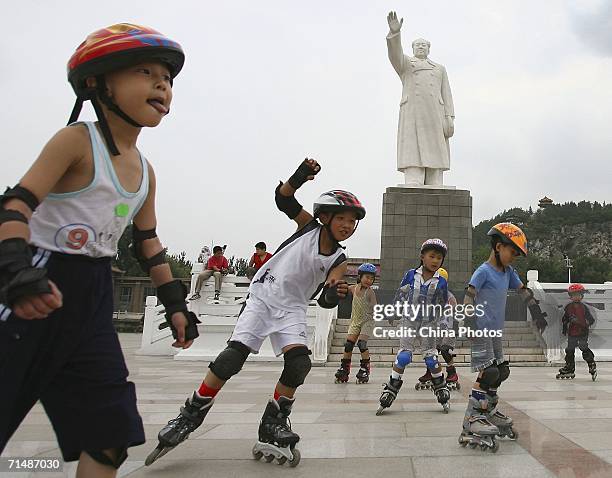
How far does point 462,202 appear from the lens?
14648 millimetres

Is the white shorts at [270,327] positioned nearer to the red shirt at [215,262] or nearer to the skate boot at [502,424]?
the skate boot at [502,424]

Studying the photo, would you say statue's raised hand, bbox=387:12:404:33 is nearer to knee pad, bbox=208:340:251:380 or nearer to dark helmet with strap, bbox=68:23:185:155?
knee pad, bbox=208:340:251:380

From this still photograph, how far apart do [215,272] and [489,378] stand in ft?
30.7

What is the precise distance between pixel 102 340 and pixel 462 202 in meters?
13.6

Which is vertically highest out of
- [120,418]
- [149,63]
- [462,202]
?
[462,202]

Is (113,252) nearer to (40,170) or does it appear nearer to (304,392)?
(40,170)

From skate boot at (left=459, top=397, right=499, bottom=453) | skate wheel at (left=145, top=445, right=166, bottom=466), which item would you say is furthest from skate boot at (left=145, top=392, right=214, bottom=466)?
skate boot at (left=459, top=397, right=499, bottom=453)

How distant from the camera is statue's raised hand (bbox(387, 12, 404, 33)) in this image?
13797 millimetres

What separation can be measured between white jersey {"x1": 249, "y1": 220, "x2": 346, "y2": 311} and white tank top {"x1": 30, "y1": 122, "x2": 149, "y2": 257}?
4.90ft

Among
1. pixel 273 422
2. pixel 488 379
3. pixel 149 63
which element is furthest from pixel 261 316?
pixel 149 63

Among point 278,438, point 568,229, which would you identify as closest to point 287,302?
point 278,438

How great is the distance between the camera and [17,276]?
1542 millimetres

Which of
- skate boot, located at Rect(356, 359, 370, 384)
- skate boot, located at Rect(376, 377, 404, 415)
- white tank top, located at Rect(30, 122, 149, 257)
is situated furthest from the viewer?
skate boot, located at Rect(356, 359, 370, 384)

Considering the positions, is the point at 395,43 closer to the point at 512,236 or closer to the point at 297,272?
the point at 512,236
